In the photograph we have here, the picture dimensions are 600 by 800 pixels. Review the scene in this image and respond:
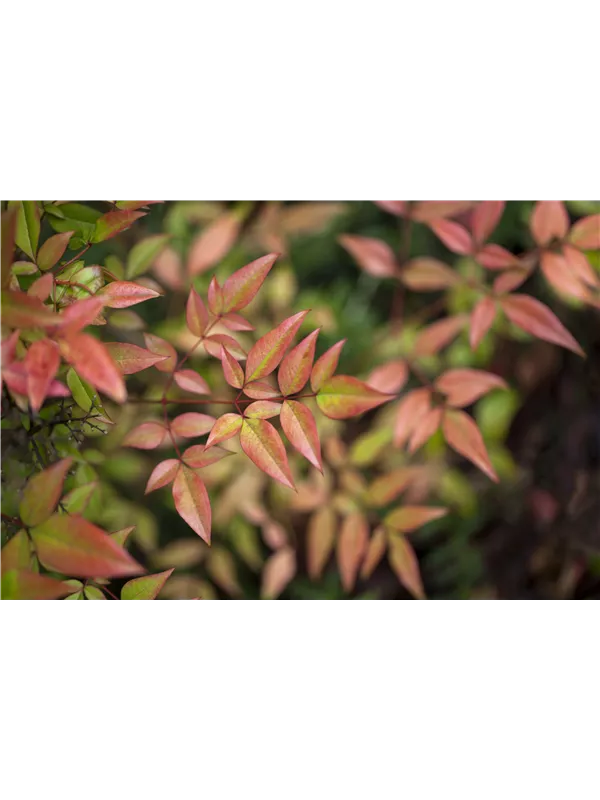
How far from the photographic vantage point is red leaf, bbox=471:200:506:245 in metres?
0.69

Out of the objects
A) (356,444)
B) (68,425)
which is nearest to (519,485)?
(356,444)

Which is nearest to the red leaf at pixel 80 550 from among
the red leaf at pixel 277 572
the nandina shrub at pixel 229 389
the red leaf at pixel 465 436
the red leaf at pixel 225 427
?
the nandina shrub at pixel 229 389

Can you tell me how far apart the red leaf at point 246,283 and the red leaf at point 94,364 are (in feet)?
0.50

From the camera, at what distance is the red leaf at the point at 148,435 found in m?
0.55

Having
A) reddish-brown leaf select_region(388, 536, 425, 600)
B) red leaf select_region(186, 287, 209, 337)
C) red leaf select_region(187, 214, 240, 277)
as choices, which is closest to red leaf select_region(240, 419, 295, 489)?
red leaf select_region(186, 287, 209, 337)

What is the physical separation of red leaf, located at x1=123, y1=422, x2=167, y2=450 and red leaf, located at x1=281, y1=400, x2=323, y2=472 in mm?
150

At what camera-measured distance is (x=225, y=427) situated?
443 millimetres

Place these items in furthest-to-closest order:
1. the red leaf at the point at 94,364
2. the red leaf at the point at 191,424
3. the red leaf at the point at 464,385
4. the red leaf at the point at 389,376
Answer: the red leaf at the point at 389,376
the red leaf at the point at 464,385
the red leaf at the point at 191,424
the red leaf at the point at 94,364

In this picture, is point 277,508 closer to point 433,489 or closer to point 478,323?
point 433,489

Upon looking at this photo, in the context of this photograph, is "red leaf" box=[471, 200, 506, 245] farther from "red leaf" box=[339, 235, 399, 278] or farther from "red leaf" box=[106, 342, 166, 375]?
"red leaf" box=[106, 342, 166, 375]

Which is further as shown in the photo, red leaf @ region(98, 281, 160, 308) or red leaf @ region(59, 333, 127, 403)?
red leaf @ region(98, 281, 160, 308)

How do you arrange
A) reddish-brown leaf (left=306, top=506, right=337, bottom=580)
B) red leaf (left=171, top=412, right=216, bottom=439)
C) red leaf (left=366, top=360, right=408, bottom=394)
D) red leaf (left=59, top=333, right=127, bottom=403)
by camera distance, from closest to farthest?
red leaf (left=59, top=333, right=127, bottom=403) < red leaf (left=171, top=412, right=216, bottom=439) < red leaf (left=366, top=360, right=408, bottom=394) < reddish-brown leaf (left=306, top=506, right=337, bottom=580)

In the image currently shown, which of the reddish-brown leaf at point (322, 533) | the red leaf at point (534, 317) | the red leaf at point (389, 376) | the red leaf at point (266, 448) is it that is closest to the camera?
the red leaf at point (266, 448)

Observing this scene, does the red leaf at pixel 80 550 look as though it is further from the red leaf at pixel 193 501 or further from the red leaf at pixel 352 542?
the red leaf at pixel 352 542
